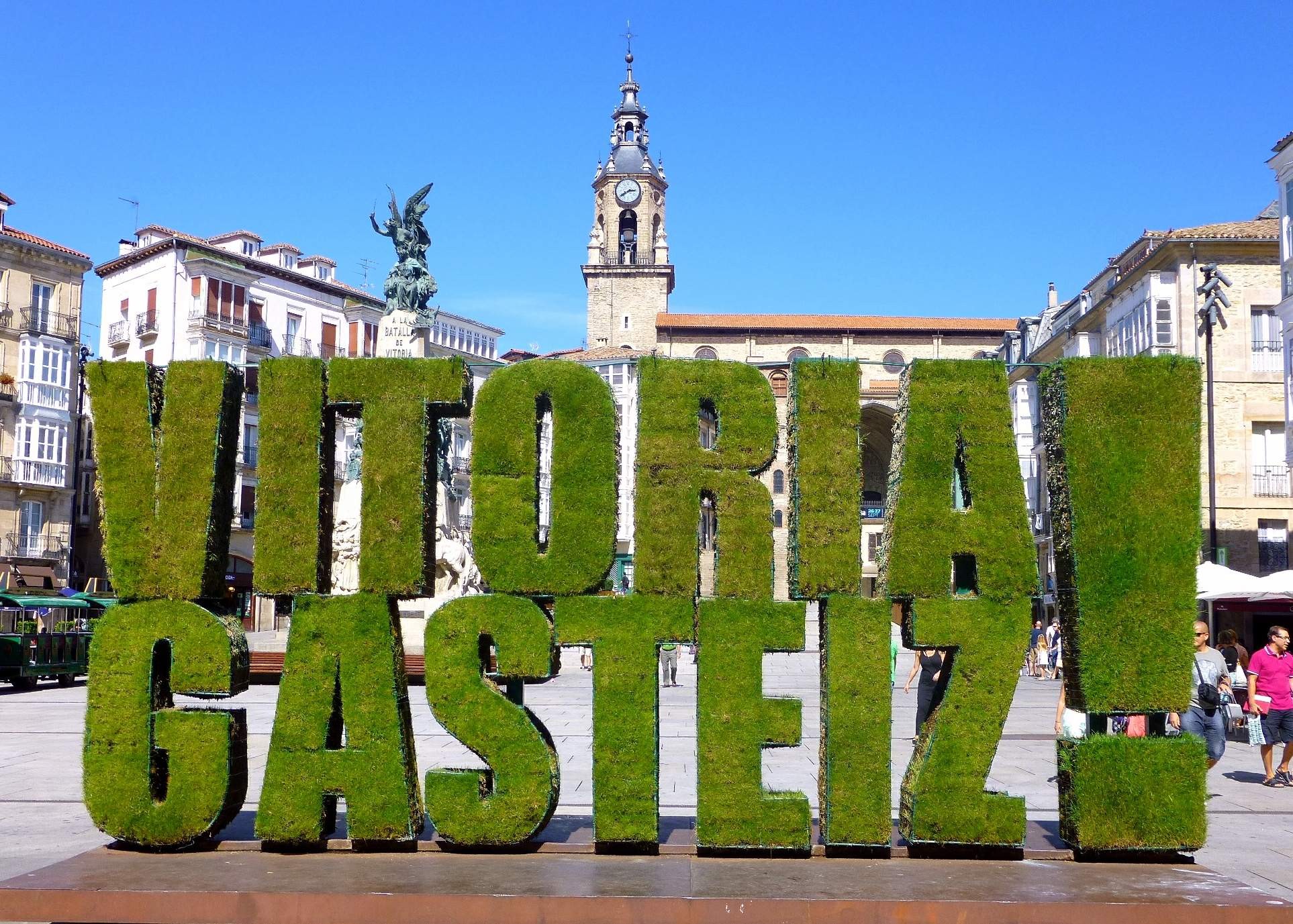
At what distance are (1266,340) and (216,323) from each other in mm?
44949

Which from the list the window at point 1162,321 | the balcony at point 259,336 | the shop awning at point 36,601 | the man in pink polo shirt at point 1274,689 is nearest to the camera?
the man in pink polo shirt at point 1274,689

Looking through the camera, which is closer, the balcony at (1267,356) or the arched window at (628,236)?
the balcony at (1267,356)

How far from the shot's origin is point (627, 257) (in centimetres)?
11225

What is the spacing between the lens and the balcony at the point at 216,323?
65.1 meters

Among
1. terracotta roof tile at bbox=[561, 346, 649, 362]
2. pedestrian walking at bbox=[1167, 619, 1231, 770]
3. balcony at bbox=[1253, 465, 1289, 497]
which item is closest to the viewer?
pedestrian walking at bbox=[1167, 619, 1231, 770]

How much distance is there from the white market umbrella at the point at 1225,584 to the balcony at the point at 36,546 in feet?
149

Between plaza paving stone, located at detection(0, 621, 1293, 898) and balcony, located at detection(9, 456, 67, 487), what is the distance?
86.7ft

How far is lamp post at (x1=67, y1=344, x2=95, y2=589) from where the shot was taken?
5838 centimetres

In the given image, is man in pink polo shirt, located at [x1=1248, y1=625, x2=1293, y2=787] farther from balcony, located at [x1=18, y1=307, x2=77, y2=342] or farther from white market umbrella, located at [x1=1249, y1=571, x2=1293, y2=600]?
balcony, located at [x1=18, y1=307, x2=77, y2=342]

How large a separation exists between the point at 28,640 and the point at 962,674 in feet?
93.1

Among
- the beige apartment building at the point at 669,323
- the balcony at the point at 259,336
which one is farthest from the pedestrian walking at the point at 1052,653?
the beige apartment building at the point at 669,323

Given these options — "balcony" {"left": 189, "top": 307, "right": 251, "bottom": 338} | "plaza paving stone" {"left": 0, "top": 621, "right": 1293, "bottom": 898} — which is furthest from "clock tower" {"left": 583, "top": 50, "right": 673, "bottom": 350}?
"plaza paving stone" {"left": 0, "top": 621, "right": 1293, "bottom": 898}

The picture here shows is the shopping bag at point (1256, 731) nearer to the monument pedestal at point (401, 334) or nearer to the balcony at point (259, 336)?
the monument pedestal at point (401, 334)

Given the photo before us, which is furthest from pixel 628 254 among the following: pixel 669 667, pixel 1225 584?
pixel 1225 584
